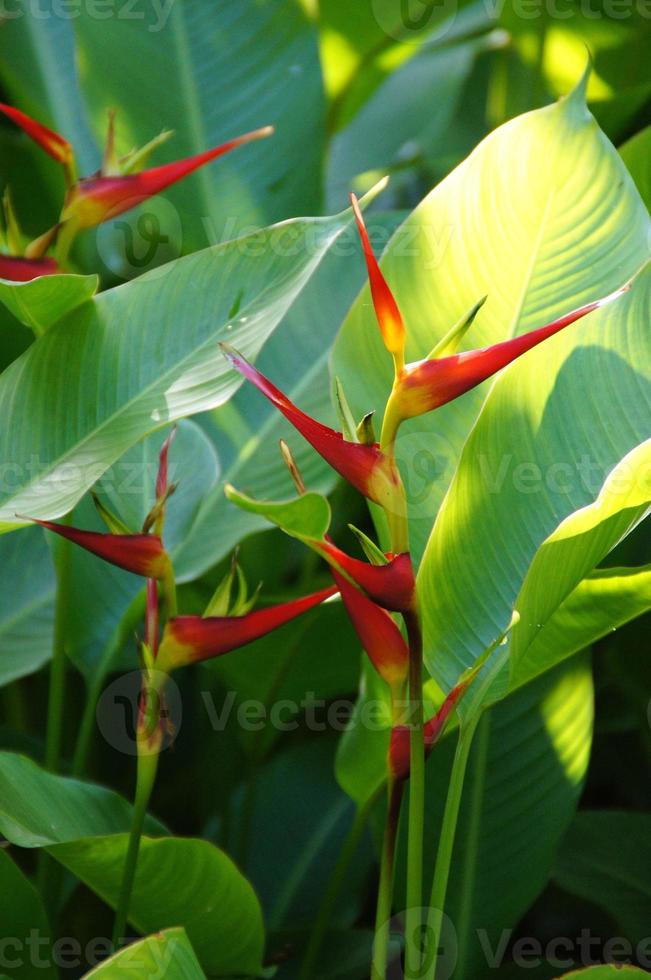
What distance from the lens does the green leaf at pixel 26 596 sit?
2.73ft

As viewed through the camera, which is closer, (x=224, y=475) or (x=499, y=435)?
(x=499, y=435)

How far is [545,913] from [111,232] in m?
0.94

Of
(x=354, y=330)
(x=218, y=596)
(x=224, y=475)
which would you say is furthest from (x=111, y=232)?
(x=218, y=596)

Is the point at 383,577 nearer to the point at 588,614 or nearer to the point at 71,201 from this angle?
the point at 588,614

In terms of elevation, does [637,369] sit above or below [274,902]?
above

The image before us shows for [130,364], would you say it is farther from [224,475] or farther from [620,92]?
[620,92]

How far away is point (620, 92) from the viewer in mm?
1027

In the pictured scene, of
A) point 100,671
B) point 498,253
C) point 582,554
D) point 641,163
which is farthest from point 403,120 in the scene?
point 582,554

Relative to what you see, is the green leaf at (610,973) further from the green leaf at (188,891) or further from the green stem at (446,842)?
the green leaf at (188,891)

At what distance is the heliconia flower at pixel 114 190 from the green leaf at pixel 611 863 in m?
0.65

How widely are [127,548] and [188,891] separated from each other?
25cm

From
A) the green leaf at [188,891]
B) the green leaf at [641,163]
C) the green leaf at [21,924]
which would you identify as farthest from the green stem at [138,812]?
the green leaf at [641,163]

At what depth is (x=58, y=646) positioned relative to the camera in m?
0.70

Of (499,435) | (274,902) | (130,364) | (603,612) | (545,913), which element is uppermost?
(130,364)
